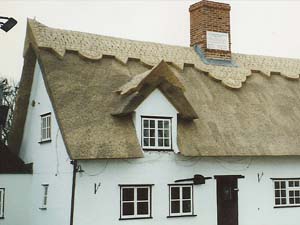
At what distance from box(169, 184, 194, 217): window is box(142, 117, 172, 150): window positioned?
4.54 ft

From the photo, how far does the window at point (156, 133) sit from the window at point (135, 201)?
131 centimetres

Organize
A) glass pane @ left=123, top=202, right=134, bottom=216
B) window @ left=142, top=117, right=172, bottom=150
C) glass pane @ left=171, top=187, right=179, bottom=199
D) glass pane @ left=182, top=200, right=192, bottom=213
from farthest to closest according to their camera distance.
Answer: glass pane @ left=182, top=200, right=192, bottom=213 → glass pane @ left=171, top=187, right=179, bottom=199 → window @ left=142, top=117, right=172, bottom=150 → glass pane @ left=123, top=202, right=134, bottom=216

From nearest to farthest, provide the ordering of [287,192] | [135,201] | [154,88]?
[135,201] < [154,88] < [287,192]

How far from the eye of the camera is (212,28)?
73.4ft

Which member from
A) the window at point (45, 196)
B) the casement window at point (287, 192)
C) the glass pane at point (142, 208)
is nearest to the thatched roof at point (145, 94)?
the casement window at point (287, 192)

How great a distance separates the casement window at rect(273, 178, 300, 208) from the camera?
745 inches

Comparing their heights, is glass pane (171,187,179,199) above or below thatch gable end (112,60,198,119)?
below

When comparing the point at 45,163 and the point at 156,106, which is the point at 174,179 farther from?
the point at 45,163

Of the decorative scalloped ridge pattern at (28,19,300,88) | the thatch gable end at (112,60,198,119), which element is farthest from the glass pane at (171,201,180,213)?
the decorative scalloped ridge pattern at (28,19,300,88)

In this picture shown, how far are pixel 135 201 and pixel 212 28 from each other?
9207mm

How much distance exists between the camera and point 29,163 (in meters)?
18.9

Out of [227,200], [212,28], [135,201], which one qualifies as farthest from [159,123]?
[212,28]

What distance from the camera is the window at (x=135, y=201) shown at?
16.1 meters

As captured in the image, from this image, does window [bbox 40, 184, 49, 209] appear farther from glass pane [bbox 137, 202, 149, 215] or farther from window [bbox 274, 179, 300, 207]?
window [bbox 274, 179, 300, 207]
